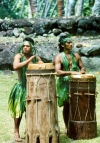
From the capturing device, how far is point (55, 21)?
594 inches

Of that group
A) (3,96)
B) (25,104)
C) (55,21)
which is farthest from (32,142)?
(55,21)

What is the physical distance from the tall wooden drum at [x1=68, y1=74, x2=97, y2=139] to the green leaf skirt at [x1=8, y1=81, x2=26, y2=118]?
765 millimetres

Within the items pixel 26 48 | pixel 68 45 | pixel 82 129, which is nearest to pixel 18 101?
pixel 26 48

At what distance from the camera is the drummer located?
6.05 meters

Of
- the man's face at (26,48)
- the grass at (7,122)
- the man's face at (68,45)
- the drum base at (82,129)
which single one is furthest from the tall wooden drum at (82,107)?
the man's face at (26,48)

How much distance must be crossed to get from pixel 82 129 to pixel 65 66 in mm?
1043

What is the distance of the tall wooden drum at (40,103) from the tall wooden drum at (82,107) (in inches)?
24.0

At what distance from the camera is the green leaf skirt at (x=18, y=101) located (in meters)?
5.77

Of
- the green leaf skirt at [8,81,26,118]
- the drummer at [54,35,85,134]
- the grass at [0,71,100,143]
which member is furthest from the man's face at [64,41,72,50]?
the grass at [0,71,100,143]

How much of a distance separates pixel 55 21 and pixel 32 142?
10.2m

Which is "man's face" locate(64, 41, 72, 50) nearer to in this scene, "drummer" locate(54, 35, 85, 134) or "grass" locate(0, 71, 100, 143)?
"drummer" locate(54, 35, 85, 134)

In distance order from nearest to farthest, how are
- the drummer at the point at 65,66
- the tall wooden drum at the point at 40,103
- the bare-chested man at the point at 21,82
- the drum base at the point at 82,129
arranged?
the tall wooden drum at the point at 40,103
the bare-chested man at the point at 21,82
the drum base at the point at 82,129
the drummer at the point at 65,66

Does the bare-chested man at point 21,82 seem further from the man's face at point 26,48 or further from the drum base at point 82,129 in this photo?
the drum base at point 82,129

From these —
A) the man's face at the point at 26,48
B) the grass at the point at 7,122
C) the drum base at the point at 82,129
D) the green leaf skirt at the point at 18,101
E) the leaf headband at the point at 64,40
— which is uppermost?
the leaf headband at the point at 64,40
